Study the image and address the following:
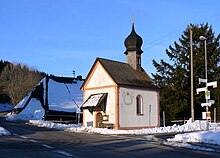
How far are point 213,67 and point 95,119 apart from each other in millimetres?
20603

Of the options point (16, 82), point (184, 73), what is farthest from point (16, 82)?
point (184, 73)

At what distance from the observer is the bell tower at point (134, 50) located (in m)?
44.5

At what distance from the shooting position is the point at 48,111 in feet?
191

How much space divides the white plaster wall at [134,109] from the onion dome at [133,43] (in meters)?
5.91

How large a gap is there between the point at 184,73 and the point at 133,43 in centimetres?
1100

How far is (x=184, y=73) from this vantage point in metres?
51.9

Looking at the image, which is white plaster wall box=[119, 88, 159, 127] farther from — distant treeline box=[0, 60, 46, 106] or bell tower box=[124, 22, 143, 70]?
distant treeline box=[0, 60, 46, 106]

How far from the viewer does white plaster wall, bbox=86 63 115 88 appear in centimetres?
3928

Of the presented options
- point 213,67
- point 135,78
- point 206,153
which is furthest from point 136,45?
point 206,153

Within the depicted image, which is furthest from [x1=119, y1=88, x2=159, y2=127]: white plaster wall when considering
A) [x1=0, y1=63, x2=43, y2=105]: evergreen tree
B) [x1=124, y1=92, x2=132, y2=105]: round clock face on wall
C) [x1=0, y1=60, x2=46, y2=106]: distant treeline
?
[x1=0, y1=63, x2=43, y2=105]: evergreen tree

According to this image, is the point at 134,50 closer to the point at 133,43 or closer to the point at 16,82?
the point at 133,43

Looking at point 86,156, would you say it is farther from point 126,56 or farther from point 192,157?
point 126,56

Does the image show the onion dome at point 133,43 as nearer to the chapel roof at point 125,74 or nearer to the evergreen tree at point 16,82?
the chapel roof at point 125,74

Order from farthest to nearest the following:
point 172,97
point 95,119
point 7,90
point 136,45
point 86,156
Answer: point 7,90 < point 172,97 < point 136,45 < point 95,119 < point 86,156
